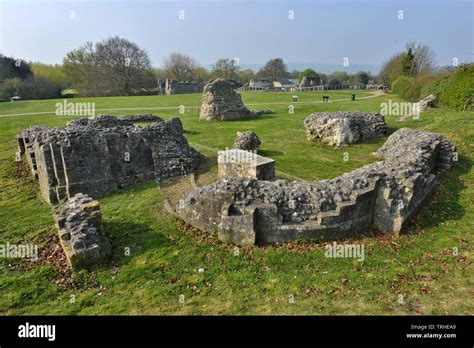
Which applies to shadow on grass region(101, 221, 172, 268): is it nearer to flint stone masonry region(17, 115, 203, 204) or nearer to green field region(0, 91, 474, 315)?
green field region(0, 91, 474, 315)

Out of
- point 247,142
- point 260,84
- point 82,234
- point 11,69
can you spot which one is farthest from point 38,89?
point 82,234

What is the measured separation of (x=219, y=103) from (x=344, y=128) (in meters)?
13.7

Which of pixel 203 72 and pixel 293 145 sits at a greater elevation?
pixel 203 72

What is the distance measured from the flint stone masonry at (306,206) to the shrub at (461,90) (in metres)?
18.1

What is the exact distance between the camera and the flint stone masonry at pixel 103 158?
43.4 ft

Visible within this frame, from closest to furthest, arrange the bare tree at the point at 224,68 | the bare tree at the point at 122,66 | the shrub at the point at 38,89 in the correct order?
1. the shrub at the point at 38,89
2. the bare tree at the point at 122,66
3. the bare tree at the point at 224,68

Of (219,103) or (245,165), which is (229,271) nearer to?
(245,165)

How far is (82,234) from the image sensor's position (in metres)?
9.02

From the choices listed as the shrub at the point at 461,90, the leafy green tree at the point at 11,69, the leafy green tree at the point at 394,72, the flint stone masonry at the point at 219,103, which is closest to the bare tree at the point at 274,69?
the leafy green tree at the point at 394,72

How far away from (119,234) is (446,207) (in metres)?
11.3

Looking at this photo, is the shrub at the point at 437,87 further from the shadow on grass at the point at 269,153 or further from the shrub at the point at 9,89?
the shrub at the point at 9,89
